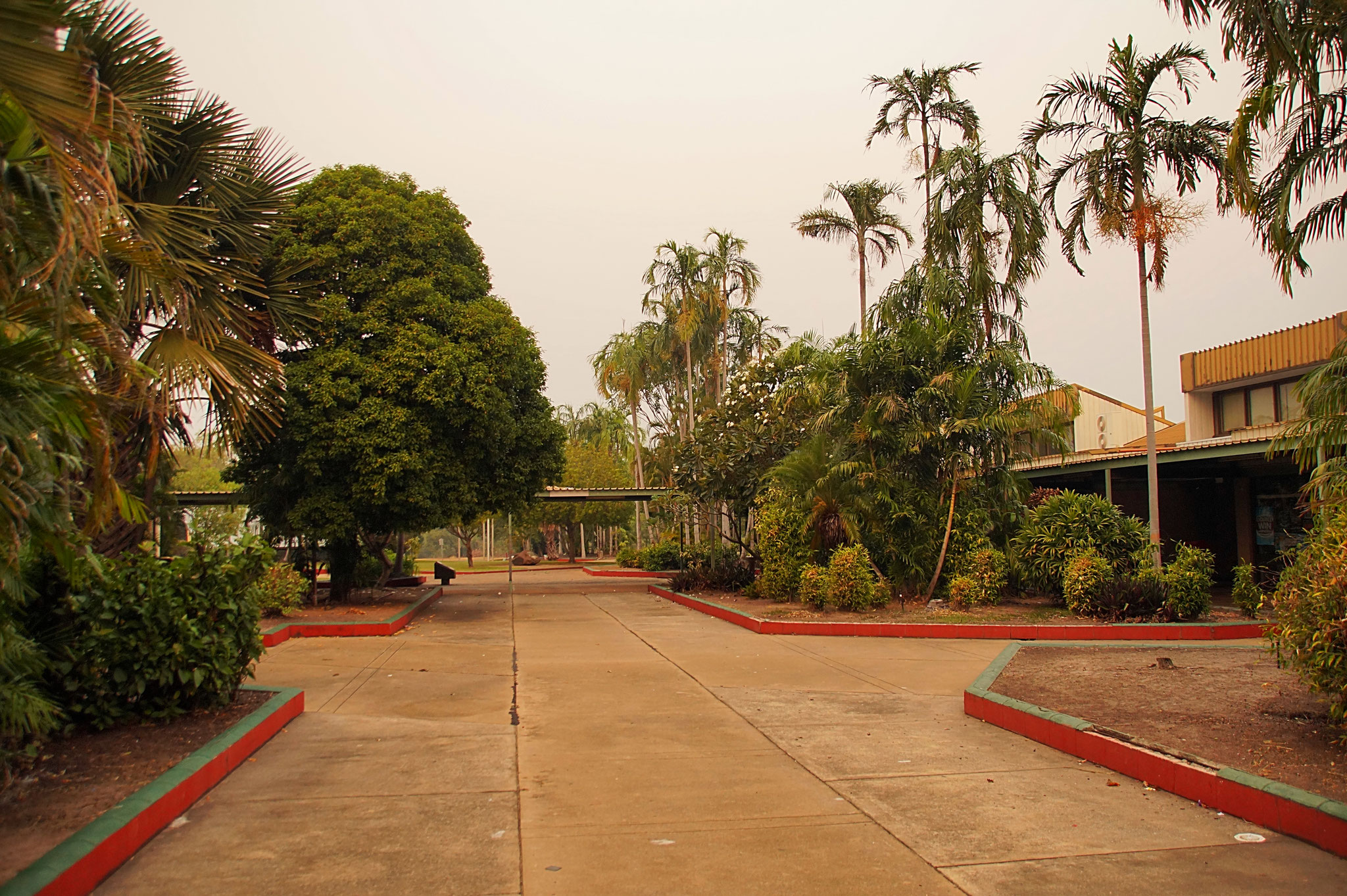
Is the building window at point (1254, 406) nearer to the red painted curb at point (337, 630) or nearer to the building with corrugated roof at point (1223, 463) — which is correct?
the building with corrugated roof at point (1223, 463)

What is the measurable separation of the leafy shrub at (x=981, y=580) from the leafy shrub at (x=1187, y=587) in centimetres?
266

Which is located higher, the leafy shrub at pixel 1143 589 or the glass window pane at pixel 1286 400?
the glass window pane at pixel 1286 400

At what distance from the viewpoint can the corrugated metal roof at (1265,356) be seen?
21406 millimetres

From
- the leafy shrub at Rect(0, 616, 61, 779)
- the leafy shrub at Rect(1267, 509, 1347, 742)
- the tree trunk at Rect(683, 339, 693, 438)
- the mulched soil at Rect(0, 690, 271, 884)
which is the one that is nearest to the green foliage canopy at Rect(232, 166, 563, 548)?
the mulched soil at Rect(0, 690, 271, 884)

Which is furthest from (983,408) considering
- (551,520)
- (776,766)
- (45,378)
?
(551,520)

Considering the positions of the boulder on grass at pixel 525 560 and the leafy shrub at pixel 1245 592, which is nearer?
the leafy shrub at pixel 1245 592

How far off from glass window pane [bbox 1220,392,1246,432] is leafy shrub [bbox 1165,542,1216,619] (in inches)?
488

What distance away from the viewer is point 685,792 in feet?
19.2

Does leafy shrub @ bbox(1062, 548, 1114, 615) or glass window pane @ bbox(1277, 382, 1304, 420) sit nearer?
leafy shrub @ bbox(1062, 548, 1114, 615)

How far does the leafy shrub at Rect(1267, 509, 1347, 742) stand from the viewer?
5652 millimetres

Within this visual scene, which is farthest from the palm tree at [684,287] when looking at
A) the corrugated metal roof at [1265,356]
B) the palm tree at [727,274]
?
the corrugated metal roof at [1265,356]

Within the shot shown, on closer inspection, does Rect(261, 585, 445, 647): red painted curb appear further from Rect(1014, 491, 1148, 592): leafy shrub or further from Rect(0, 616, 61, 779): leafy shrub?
Rect(1014, 491, 1148, 592): leafy shrub

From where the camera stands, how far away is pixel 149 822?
16.2 ft

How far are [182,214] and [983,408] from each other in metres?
12.8
